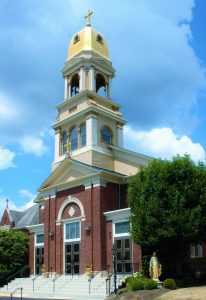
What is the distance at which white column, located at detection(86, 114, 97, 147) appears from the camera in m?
37.6

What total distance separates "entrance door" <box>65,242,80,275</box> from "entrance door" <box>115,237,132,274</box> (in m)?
4.00

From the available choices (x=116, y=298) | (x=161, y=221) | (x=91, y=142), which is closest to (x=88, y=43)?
(x=91, y=142)

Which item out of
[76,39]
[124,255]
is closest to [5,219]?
[76,39]

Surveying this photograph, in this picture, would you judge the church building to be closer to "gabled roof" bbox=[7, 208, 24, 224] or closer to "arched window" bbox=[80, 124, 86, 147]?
"arched window" bbox=[80, 124, 86, 147]

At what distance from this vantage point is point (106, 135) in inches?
1564

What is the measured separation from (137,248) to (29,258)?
1326 centimetres

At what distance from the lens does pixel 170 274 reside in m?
28.9

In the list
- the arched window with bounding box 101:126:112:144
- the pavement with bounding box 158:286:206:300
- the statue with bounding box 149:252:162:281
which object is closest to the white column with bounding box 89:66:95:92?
the arched window with bounding box 101:126:112:144

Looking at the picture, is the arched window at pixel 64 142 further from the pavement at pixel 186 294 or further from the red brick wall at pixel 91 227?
the pavement at pixel 186 294

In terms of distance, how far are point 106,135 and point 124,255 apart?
12.4 metres

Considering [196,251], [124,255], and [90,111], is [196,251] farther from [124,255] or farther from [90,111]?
[90,111]

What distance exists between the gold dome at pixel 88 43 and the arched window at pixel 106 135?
8.08m

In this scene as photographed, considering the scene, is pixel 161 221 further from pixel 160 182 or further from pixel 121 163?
pixel 121 163

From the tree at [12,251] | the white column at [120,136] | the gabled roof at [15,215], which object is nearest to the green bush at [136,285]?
the tree at [12,251]
